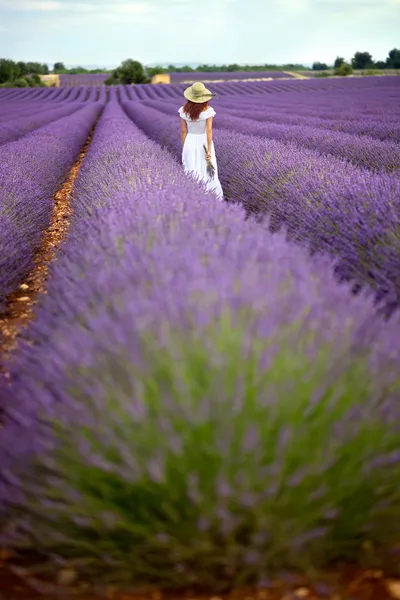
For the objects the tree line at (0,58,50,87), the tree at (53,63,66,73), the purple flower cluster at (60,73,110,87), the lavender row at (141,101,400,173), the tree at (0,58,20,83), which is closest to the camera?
the lavender row at (141,101,400,173)

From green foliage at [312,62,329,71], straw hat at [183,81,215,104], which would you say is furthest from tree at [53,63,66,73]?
straw hat at [183,81,215,104]

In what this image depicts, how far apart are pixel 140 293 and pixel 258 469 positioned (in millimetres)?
560

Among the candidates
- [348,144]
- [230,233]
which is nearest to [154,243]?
[230,233]

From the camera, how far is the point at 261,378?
1.27 metres

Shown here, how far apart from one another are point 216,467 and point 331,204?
257cm

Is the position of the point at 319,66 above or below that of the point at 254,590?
above

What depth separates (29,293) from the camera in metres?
4.05

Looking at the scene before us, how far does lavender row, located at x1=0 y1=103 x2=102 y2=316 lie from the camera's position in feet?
12.9

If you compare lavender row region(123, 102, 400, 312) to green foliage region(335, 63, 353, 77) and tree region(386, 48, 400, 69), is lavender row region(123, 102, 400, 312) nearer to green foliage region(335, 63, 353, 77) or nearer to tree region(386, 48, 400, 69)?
green foliage region(335, 63, 353, 77)

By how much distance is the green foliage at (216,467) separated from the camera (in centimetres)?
120

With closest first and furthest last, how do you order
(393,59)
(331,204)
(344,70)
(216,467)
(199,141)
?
1. (216,467)
2. (331,204)
3. (199,141)
4. (344,70)
5. (393,59)

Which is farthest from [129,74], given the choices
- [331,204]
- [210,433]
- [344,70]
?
[210,433]

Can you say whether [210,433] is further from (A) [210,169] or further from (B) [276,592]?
(A) [210,169]

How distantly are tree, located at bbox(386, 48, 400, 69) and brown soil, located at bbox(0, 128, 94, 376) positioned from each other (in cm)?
5718
